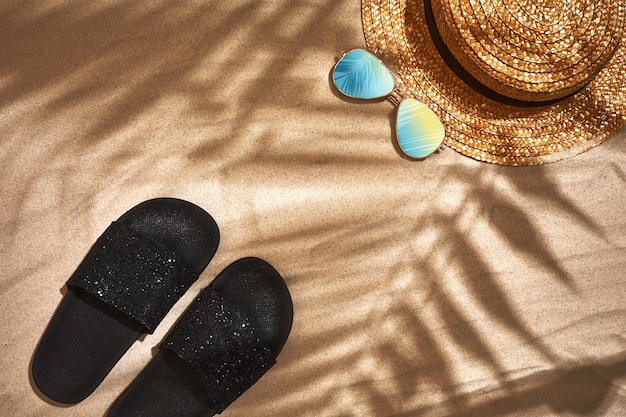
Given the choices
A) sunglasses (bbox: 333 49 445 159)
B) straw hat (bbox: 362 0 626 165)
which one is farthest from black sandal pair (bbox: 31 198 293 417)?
straw hat (bbox: 362 0 626 165)

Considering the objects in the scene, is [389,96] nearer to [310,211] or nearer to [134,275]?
[310,211]

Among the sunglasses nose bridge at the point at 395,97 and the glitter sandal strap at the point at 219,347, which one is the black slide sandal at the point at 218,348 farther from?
the sunglasses nose bridge at the point at 395,97

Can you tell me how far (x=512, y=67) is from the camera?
72cm

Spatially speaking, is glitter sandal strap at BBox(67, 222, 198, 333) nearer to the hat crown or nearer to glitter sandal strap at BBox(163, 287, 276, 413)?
glitter sandal strap at BBox(163, 287, 276, 413)

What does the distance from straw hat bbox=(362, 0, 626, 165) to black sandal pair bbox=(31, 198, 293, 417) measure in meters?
0.45

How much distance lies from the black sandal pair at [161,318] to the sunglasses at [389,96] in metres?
0.35

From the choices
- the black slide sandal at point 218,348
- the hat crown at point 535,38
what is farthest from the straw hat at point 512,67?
the black slide sandal at point 218,348

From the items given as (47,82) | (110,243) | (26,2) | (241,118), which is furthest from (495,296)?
(26,2)

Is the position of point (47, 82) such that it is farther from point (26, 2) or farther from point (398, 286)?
point (398, 286)

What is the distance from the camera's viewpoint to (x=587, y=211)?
37.3 inches

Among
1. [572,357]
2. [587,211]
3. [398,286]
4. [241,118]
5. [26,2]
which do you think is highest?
[26,2]

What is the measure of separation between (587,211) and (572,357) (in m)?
0.29

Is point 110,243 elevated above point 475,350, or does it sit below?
above

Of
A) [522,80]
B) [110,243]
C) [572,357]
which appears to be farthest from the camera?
[572,357]
